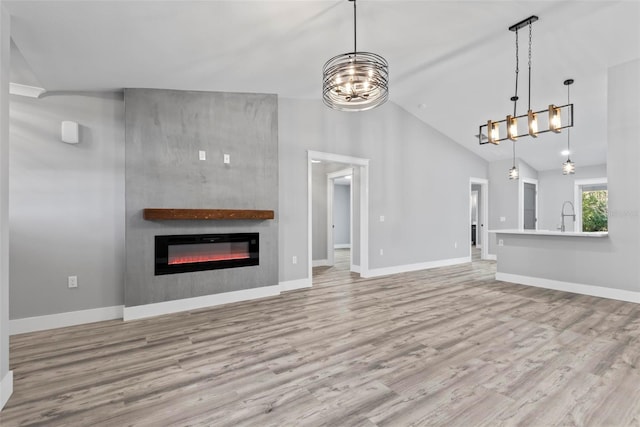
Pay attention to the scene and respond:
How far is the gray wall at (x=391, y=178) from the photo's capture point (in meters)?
5.01

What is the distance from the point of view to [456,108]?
6141 millimetres

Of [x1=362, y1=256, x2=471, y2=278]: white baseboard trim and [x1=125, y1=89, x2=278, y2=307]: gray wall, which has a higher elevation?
[x1=125, y1=89, x2=278, y2=307]: gray wall

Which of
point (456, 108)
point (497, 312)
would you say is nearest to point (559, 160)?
point (456, 108)

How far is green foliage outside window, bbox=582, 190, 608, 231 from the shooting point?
8320 millimetres

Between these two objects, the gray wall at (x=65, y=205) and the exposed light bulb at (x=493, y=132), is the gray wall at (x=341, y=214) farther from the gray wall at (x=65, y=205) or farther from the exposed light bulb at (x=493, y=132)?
the gray wall at (x=65, y=205)

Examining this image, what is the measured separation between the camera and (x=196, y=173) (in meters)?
4.09

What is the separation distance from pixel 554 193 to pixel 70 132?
10.2 meters

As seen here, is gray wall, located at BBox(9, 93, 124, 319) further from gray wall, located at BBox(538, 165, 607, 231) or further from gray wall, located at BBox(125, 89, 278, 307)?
gray wall, located at BBox(538, 165, 607, 231)

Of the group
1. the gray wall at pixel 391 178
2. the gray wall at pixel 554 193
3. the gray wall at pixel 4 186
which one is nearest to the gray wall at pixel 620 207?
the gray wall at pixel 391 178

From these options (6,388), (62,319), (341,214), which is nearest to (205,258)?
(62,319)

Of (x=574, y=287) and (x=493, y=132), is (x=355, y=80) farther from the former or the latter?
(x=574, y=287)

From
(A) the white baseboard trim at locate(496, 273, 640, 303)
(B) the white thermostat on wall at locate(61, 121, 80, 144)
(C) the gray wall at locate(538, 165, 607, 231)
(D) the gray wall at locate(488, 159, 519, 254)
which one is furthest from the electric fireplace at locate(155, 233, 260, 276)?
(C) the gray wall at locate(538, 165, 607, 231)

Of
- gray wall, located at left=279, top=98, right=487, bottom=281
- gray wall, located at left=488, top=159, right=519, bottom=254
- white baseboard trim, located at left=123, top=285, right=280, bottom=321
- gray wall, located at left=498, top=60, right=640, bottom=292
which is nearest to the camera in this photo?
white baseboard trim, located at left=123, top=285, right=280, bottom=321

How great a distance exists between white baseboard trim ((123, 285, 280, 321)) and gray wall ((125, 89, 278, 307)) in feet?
0.20
